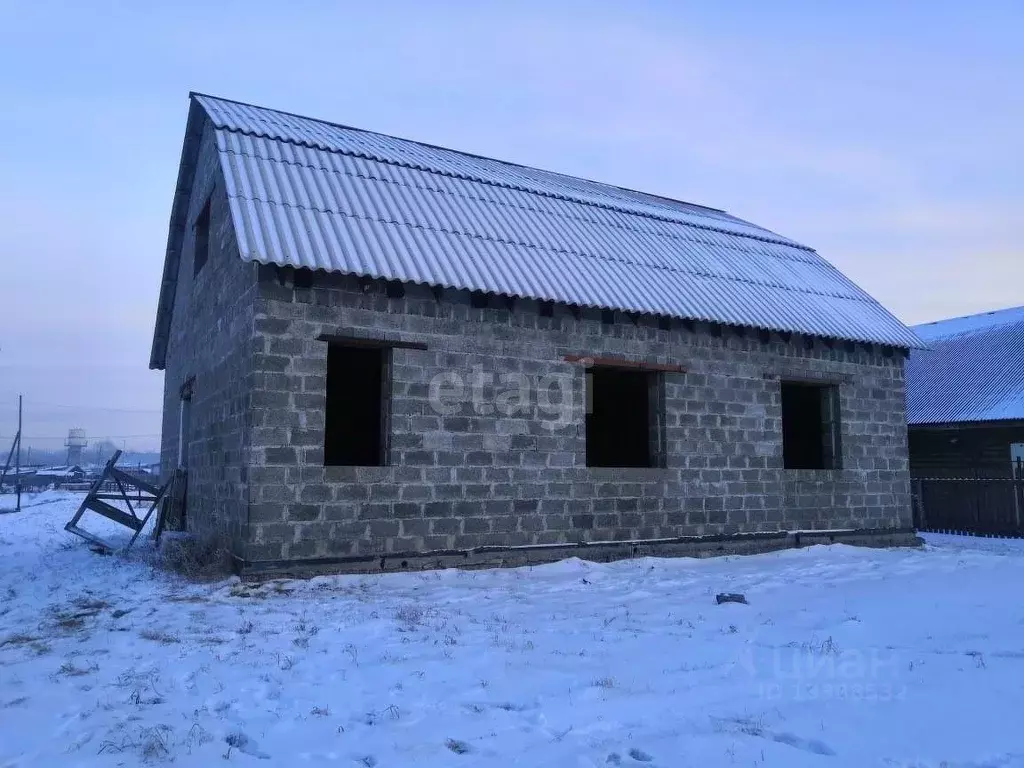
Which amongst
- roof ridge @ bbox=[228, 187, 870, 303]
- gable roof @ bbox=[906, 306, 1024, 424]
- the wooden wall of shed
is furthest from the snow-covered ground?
gable roof @ bbox=[906, 306, 1024, 424]

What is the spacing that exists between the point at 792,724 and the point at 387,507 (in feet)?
19.3

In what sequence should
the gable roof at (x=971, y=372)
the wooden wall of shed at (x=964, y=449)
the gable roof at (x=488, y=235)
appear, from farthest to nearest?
the gable roof at (x=971, y=372)
the wooden wall of shed at (x=964, y=449)
the gable roof at (x=488, y=235)

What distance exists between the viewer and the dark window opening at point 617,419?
42.4 feet

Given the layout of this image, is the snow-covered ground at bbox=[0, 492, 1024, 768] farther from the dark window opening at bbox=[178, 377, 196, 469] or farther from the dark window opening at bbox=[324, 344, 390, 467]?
the dark window opening at bbox=[178, 377, 196, 469]

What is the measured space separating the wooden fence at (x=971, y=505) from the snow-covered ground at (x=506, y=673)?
30.1 ft

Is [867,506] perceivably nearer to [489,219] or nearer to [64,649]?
[489,219]

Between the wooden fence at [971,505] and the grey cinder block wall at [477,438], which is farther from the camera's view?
the wooden fence at [971,505]

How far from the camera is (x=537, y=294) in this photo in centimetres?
1043

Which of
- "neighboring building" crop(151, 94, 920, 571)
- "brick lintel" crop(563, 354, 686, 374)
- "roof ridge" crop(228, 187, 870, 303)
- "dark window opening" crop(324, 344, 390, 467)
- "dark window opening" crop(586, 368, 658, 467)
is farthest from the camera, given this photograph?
"dark window opening" crop(586, 368, 658, 467)

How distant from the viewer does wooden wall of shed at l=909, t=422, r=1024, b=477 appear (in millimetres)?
19625

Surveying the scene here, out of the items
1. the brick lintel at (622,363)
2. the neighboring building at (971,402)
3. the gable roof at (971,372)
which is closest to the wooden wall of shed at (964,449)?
the neighboring building at (971,402)

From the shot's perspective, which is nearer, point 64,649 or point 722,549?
point 64,649

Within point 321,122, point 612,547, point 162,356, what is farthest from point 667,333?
point 162,356

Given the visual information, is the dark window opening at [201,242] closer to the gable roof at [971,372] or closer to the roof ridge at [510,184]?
the roof ridge at [510,184]
